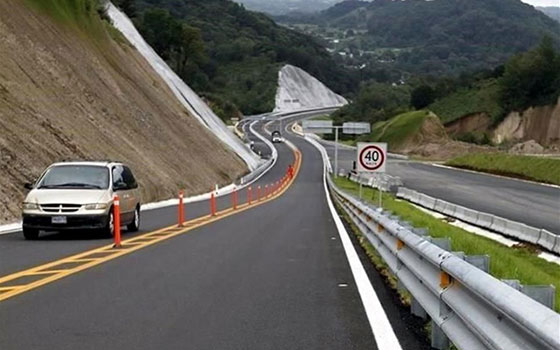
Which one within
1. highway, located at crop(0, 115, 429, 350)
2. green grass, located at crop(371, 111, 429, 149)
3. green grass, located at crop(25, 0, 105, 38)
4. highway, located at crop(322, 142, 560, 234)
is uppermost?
green grass, located at crop(25, 0, 105, 38)

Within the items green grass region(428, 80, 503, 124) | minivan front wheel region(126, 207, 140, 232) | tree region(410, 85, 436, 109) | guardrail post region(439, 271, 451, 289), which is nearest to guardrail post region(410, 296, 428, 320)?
guardrail post region(439, 271, 451, 289)

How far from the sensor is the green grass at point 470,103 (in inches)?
5212

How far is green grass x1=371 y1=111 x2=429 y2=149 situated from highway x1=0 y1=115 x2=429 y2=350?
11149 centimetres

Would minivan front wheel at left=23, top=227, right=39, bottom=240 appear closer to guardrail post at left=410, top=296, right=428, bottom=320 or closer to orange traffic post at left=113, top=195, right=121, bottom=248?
orange traffic post at left=113, top=195, right=121, bottom=248

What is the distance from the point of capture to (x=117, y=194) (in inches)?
826

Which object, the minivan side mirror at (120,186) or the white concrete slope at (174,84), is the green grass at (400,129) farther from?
the minivan side mirror at (120,186)

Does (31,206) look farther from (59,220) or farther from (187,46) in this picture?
(187,46)

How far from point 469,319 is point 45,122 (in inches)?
1353

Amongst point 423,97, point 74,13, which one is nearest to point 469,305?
point 74,13

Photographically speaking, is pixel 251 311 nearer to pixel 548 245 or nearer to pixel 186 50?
pixel 548 245

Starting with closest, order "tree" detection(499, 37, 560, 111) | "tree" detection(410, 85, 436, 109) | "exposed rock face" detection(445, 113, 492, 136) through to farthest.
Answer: "tree" detection(499, 37, 560, 111), "exposed rock face" detection(445, 113, 492, 136), "tree" detection(410, 85, 436, 109)

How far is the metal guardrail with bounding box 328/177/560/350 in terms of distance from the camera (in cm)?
458

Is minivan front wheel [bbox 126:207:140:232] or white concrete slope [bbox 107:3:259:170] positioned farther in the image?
white concrete slope [bbox 107:3:259:170]

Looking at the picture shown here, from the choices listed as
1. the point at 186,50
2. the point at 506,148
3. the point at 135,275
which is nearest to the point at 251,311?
the point at 135,275
